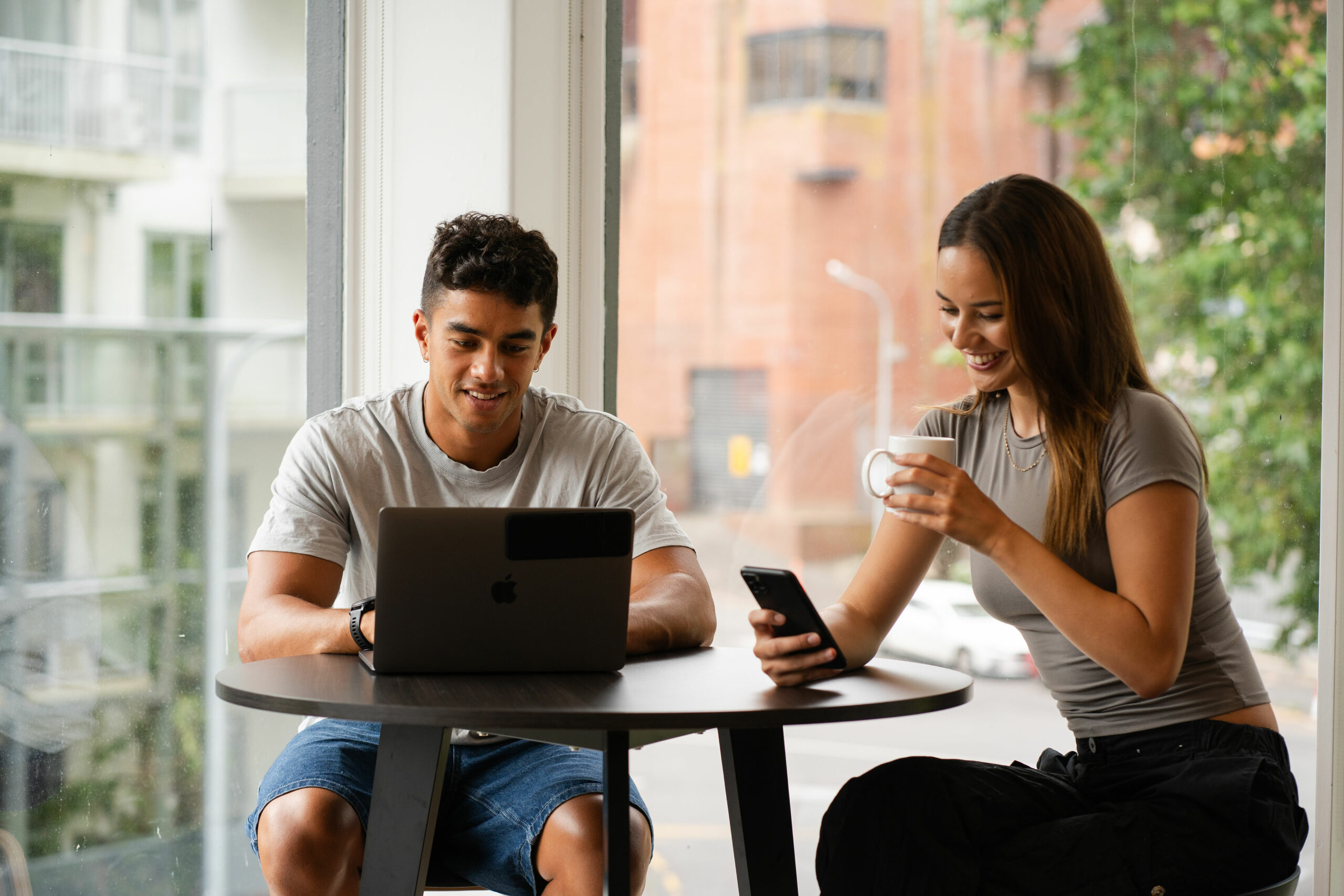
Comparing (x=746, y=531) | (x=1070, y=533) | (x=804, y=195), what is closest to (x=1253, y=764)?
(x=1070, y=533)

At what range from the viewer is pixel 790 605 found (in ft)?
4.81

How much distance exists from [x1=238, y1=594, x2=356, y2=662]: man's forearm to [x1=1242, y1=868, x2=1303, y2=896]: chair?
3.74ft

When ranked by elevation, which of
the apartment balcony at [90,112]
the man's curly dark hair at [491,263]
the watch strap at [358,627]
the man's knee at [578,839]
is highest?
the apartment balcony at [90,112]

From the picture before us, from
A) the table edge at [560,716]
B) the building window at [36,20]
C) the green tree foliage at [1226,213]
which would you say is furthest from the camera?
the green tree foliage at [1226,213]

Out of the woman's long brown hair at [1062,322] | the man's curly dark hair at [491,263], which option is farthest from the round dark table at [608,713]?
the man's curly dark hair at [491,263]

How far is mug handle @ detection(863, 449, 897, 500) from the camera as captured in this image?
4.93 feet

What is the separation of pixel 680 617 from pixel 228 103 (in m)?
1.42

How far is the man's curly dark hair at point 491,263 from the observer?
1870mm

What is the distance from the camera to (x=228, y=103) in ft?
7.80

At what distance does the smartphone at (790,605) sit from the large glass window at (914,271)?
981mm

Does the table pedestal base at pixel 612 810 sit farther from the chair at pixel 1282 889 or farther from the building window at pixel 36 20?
the building window at pixel 36 20

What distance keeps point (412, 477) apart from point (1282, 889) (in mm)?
1328

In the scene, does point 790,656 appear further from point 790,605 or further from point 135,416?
point 135,416

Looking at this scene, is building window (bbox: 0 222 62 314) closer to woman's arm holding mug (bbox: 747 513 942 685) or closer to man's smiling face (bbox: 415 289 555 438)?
man's smiling face (bbox: 415 289 555 438)
